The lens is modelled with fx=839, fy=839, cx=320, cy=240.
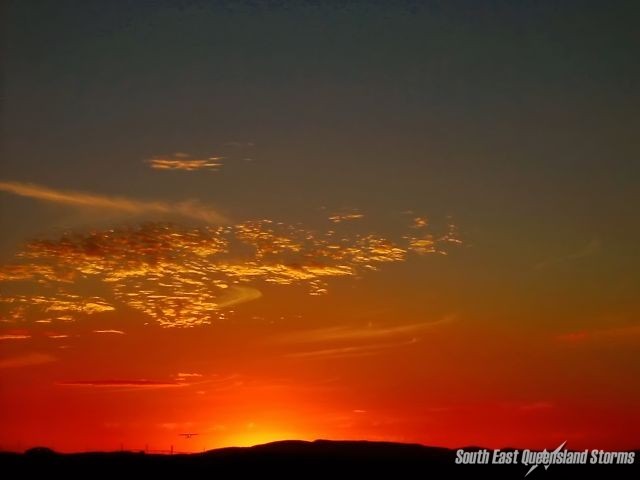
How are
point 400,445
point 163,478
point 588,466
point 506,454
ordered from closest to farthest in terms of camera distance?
1. point 506,454
2. point 163,478
3. point 588,466
4. point 400,445

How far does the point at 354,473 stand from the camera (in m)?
75.2

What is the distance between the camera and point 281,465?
7744cm

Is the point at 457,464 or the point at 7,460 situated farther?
the point at 457,464

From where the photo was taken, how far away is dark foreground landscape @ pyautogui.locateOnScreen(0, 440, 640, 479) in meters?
71.0

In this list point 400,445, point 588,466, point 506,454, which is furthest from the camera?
point 400,445

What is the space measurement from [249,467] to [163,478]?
947 centimetres

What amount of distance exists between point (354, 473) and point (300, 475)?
16.3 ft

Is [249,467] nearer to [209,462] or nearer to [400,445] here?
[209,462]

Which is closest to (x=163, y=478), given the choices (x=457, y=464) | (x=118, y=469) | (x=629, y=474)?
(x=118, y=469)

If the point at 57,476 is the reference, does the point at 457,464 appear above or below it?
above

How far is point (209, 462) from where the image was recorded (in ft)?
254

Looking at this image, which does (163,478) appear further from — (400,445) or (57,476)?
(400,445)

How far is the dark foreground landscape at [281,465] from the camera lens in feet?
233

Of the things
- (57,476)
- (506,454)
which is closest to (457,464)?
(506,454)
